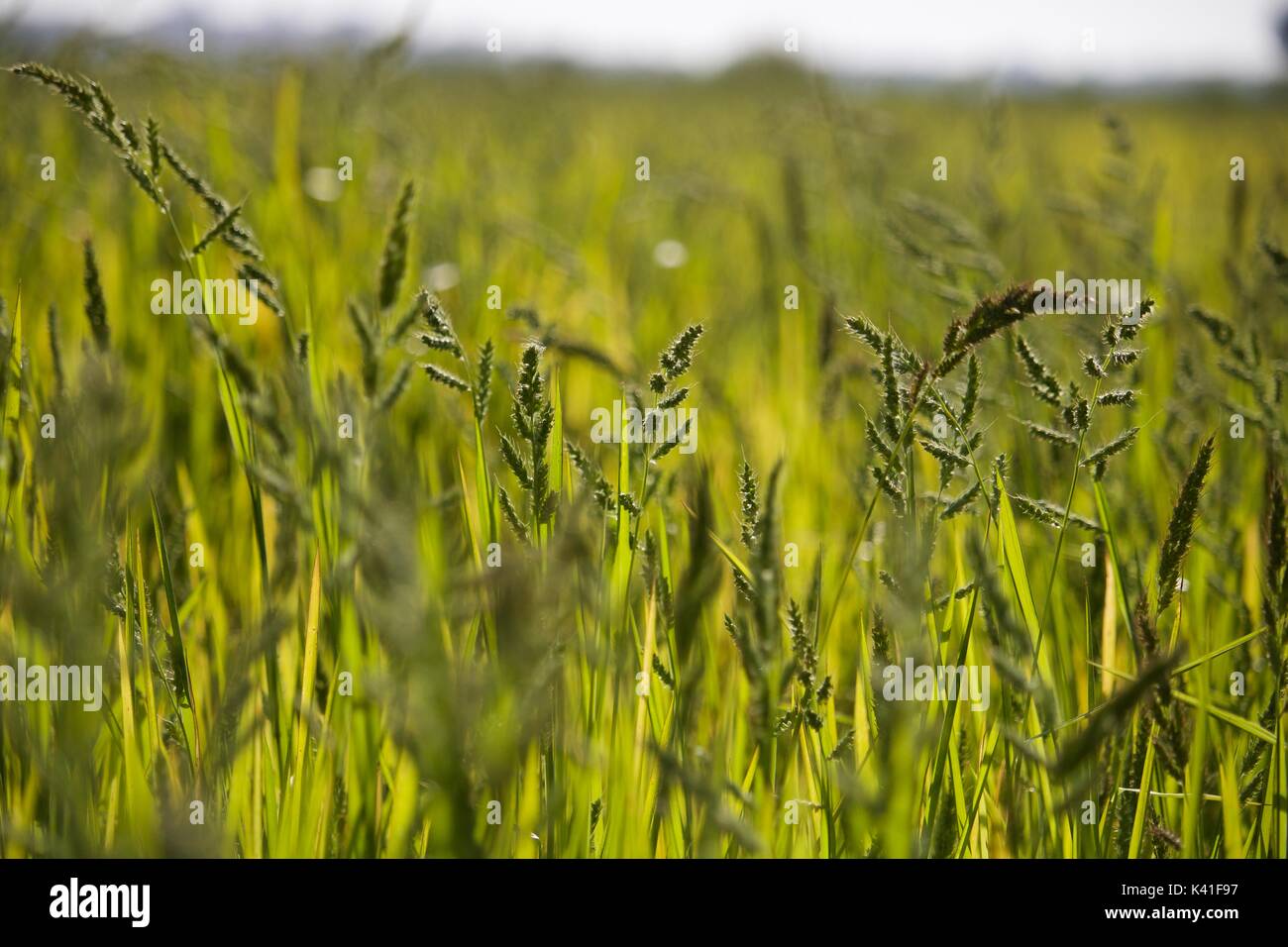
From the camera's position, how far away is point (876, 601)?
3.31 feet

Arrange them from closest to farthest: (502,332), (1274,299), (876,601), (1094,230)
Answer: (876,601)
(1274,299)
(502,332)
(1094,230)

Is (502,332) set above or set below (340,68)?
below

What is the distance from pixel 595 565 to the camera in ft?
3.35

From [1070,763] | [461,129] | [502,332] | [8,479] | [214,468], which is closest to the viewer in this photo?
[1070,763]

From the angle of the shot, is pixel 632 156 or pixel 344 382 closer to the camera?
pixel 344 382

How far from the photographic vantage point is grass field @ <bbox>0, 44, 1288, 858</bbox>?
0.67 m

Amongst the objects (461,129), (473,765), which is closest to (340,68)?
(461,129)

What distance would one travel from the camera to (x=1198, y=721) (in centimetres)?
101

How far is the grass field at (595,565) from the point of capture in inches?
26.4

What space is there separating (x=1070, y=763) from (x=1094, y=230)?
4.36 meters
